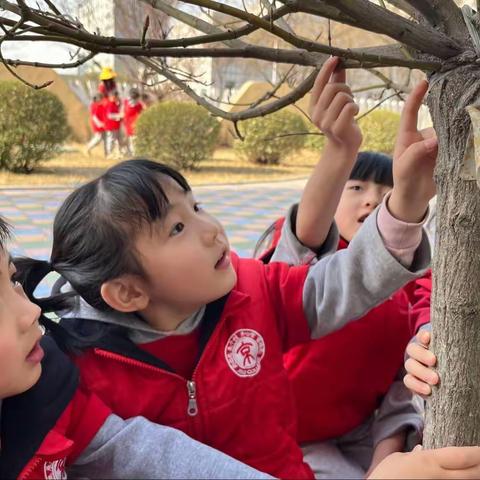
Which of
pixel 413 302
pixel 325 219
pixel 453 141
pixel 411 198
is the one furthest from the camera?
pixel 413 302

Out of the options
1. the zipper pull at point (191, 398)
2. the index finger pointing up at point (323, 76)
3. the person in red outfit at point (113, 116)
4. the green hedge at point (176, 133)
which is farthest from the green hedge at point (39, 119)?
the index finger pointing up at point (323, 76)

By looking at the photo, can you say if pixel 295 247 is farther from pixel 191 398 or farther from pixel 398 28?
pixel 398 28

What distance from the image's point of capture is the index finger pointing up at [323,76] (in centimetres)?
87

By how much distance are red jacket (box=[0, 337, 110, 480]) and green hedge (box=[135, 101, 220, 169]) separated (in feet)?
27.4

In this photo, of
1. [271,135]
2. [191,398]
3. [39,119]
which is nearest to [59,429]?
[191,398]

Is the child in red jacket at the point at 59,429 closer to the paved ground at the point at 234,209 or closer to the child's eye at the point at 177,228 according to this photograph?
the child's eye at the point at 177,228

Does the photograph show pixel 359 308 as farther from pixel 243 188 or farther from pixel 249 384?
pixel 243 188

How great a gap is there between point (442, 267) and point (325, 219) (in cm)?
62

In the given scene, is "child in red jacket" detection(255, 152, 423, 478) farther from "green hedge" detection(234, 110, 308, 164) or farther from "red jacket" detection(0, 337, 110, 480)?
"green hedge" detection(234, 110, 308, 164)

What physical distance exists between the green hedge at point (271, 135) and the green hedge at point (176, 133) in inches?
29.7

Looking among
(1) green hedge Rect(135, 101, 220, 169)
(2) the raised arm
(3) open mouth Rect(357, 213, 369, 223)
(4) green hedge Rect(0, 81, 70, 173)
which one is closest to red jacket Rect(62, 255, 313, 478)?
(2) the raised arm

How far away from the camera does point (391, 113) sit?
40.5 ft

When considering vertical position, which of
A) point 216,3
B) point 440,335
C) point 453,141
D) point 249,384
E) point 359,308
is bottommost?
point 249,384

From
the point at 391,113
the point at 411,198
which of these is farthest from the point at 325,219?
the point at 391,113
